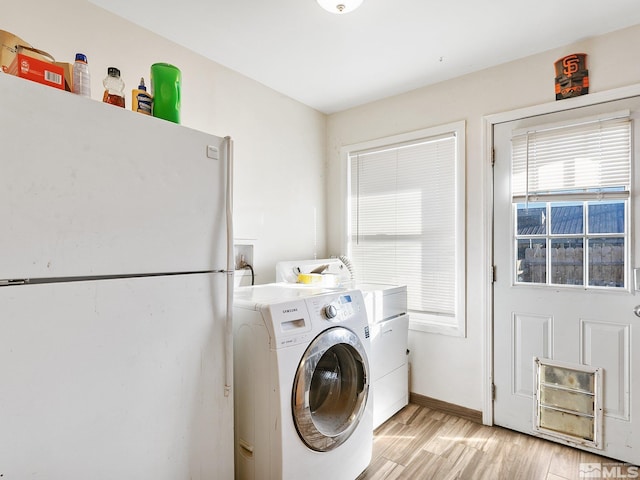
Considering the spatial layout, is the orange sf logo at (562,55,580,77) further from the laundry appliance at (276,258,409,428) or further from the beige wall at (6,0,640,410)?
the laundry appliance at (276,258,409,428)

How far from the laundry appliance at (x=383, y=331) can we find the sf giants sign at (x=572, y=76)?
1619mm

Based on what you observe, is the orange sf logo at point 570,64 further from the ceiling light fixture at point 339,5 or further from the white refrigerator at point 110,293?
the white refrigerator at point 110,293

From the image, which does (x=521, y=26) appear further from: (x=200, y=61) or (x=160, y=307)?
(x=160, y=307)

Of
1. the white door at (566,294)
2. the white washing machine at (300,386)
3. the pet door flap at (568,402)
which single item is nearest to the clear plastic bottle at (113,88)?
the white washing machine at (300,386)

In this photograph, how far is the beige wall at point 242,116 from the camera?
166cm

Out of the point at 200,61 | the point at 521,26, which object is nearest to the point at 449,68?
the point at 521,26

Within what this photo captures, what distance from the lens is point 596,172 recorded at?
204 cm

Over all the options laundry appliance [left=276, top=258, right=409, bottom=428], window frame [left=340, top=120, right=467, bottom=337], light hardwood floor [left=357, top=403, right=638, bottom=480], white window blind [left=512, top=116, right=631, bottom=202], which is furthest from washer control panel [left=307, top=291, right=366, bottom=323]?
white window blind [left=512, top=116, right=631, bottom=202]

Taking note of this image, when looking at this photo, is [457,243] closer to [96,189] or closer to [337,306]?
[337,306]

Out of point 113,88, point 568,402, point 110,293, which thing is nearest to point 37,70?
point 113,88

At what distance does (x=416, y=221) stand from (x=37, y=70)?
2.41 metres

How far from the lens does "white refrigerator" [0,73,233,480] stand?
94 cm

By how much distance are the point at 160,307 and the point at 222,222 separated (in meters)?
0.42

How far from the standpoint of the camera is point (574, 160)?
211 centimetres
